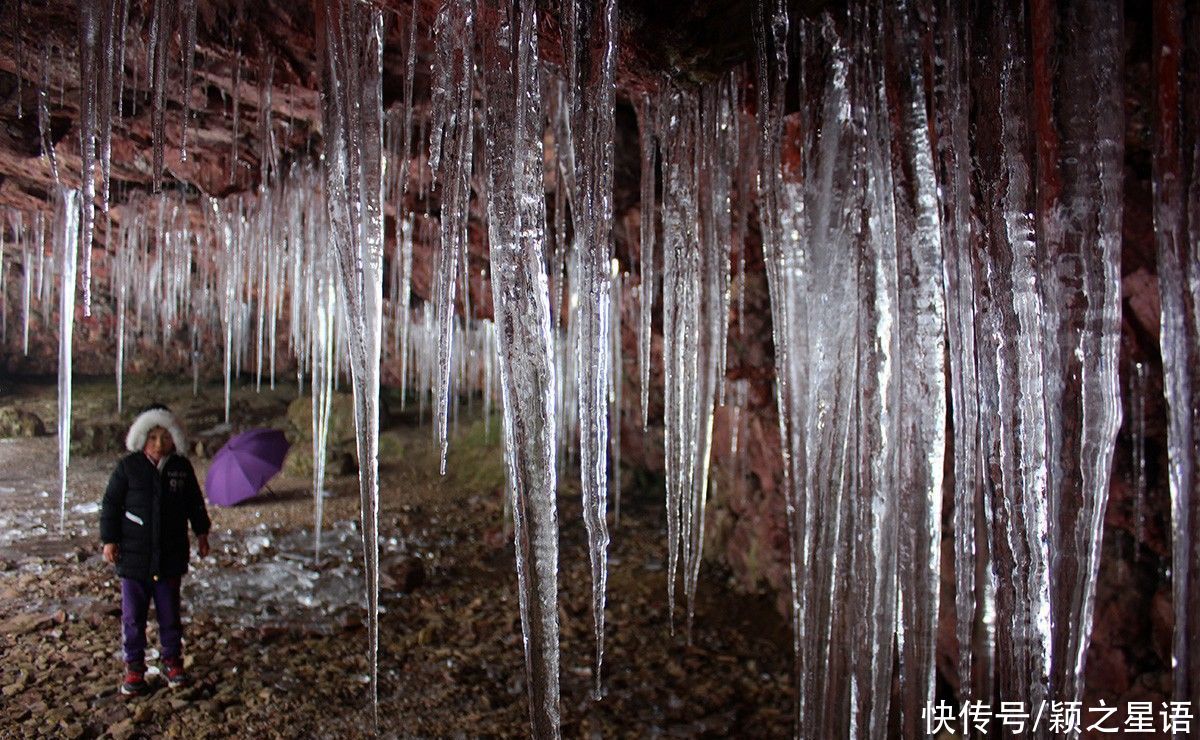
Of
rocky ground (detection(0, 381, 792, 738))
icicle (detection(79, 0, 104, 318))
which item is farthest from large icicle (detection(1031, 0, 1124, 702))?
icicle (detection(79, 0, 104, 318))

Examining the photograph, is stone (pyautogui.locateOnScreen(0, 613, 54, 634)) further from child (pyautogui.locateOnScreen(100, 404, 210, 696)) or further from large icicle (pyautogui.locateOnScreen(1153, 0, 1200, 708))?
large icicle (pyautogui.locateOnScreen(1153, 0, 1200, 708))

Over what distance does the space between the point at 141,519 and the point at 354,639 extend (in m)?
1.84

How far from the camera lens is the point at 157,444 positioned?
4.00 meters

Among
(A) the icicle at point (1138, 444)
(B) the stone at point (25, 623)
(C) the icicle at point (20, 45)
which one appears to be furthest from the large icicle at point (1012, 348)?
(B) the stone at point (25, 623)

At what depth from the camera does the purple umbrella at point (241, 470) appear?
28.0 feet

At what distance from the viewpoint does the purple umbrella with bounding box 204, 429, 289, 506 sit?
8.52 m

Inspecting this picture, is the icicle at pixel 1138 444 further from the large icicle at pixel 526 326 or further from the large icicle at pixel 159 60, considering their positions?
the large icicle at pixel 159 60

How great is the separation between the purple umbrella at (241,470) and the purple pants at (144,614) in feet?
15.5

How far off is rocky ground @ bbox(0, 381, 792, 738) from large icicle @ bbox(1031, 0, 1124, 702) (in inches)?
100

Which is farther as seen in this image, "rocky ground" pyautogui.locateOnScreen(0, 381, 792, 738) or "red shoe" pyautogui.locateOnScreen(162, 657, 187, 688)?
"red shoe" pyautogui.locateOnScreen(162, 657, 187, 688)

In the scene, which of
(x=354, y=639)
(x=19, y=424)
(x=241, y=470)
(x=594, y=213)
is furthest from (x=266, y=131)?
(x=19, y=424)

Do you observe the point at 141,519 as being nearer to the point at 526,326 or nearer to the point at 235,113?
the point at 235,113

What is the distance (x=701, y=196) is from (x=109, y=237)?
667 centimetres

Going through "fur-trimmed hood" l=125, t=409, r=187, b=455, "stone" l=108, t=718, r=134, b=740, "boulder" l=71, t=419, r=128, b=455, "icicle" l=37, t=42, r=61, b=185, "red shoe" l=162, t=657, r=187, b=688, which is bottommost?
"stone" l=108, t=718, r=134, b=740
